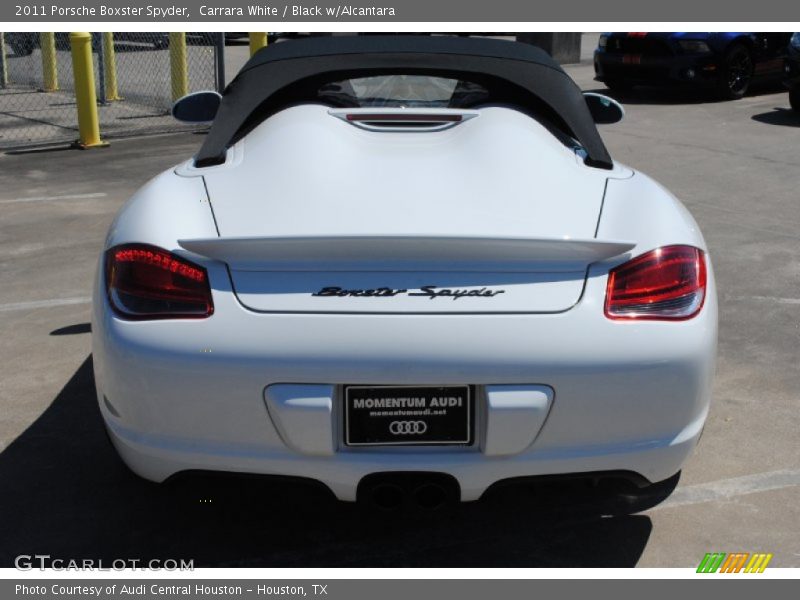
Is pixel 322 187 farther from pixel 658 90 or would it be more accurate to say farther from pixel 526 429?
pixel 658 90

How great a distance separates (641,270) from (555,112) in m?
1.18

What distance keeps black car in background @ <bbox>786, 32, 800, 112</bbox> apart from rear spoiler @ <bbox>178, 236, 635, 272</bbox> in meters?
10.0

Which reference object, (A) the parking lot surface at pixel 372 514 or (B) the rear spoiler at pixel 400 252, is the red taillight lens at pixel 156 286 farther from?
(A) the parking lot surface at pixel 372 514

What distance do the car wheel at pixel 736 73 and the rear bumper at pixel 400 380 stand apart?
38.0ft

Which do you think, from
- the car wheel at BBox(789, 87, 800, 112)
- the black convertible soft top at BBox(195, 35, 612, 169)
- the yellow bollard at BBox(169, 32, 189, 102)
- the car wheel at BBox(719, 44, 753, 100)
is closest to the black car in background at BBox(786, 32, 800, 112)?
the car wheel at BBox(789, 87, 800, 112)

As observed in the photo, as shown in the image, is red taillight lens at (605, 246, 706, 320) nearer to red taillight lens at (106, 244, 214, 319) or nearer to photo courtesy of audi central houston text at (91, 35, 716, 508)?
photo courtesy of audi central houston text at (91, 35, 716, 508)

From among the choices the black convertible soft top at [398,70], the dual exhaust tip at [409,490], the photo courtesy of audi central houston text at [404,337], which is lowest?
the dual exhaust tip at [409,490]

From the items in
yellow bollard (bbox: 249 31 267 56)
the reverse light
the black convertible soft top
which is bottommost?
yellow bollard (bbox: 249 31 267 56)

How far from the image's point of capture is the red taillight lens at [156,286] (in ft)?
9.51

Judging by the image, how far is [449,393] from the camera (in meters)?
2.81

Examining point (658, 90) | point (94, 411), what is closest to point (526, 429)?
Result: point (94, 411)

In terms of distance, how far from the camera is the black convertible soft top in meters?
3.97

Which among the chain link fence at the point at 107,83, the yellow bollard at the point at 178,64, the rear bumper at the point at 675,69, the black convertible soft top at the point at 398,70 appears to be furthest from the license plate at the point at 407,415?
the rear bumper at the point at 675,69

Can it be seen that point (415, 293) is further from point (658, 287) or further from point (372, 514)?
point (372, 514)
